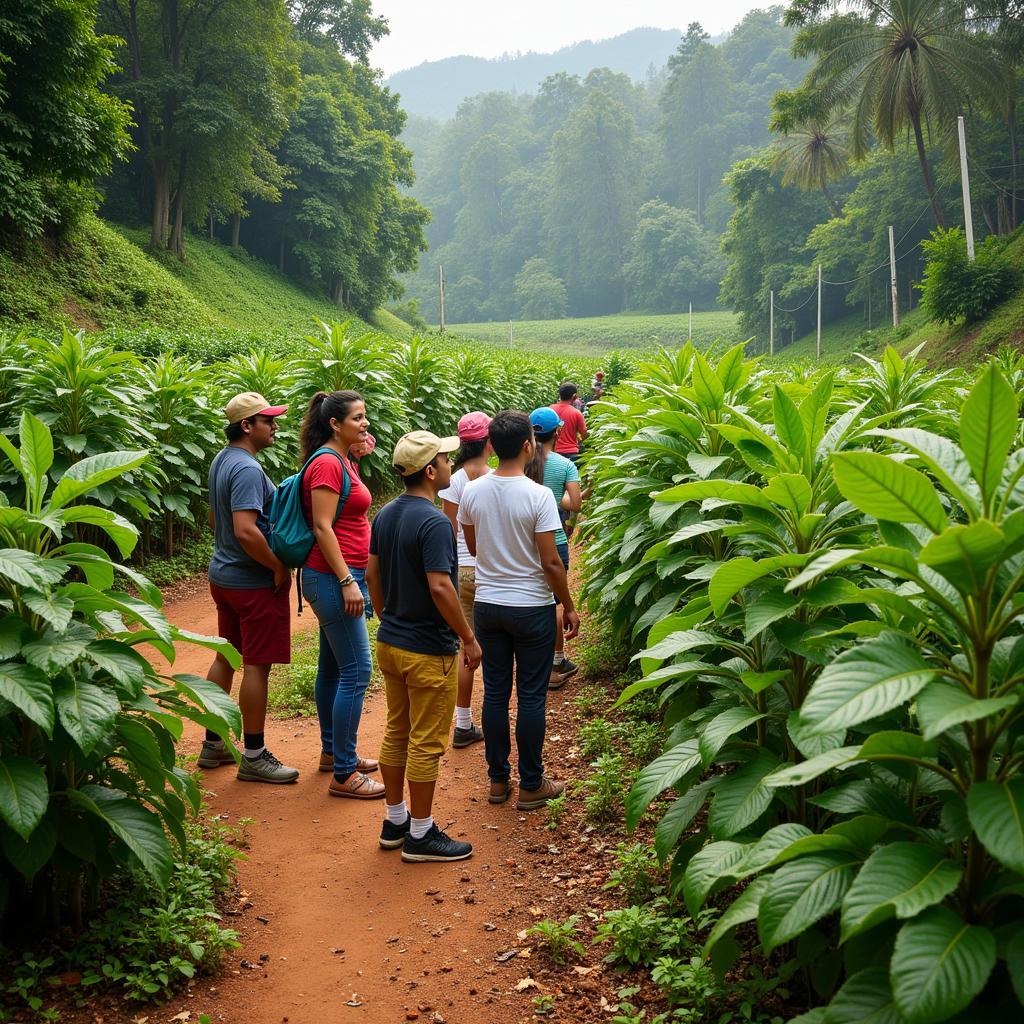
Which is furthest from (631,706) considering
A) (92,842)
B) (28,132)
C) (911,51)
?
(911,51)

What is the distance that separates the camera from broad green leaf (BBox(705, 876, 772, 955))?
1989 mm

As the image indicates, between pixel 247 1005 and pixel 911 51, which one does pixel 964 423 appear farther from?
pixel 911 51

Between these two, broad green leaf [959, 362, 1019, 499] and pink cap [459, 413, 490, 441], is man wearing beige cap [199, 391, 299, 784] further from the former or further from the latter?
broad green leaf [959, 362, 1019, 499]

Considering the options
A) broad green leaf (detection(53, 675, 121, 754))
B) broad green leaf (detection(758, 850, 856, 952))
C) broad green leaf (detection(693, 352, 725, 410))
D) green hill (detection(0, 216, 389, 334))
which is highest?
green hill (detection(0, 216, 389, 334))

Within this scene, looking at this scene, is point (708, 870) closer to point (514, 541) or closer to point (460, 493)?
point (514, 541)

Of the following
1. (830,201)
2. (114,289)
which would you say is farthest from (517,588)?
(830,201)

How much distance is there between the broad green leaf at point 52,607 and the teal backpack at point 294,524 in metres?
1.67

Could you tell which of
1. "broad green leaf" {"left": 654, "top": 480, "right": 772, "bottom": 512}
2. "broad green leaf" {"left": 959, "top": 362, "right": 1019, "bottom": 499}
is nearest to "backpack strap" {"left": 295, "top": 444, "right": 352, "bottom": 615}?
"broad green leaf" {"left": 654, "top": 480, "right": 772, "bottom": 512}

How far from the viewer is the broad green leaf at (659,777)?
264 cm

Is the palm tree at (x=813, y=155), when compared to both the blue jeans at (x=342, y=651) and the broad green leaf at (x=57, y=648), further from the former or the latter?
the broad green leaf at (x=57, y=648)

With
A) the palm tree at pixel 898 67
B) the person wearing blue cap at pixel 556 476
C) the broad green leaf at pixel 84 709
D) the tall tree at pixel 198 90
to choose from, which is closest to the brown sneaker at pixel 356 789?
the person wearing blue cap at pixel 556 476

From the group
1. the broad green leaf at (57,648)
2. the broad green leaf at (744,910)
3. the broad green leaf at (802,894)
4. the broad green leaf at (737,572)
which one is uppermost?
the broad green leaf at (737,572)

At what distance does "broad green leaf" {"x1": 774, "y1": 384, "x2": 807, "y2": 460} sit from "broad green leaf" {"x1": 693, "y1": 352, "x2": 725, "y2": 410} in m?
1.39

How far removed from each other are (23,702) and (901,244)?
49.9 m
